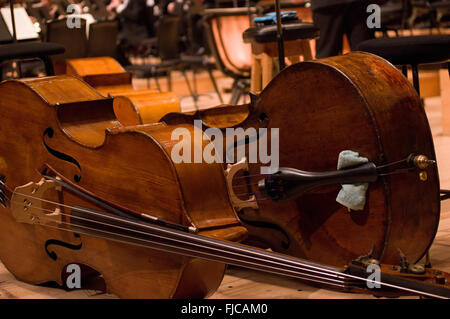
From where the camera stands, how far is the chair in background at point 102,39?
5.40 m

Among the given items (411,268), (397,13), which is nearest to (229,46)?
(397,13)

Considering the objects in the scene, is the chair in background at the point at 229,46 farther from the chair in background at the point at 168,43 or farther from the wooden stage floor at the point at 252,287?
the wooden stage floor at the point at 252,287

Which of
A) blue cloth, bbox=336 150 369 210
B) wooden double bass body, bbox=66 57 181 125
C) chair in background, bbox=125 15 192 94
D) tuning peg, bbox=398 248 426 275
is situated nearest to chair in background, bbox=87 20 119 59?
chair in background, bbox=125 15 192 94

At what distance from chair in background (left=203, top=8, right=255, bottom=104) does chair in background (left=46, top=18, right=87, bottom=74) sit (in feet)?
2.99

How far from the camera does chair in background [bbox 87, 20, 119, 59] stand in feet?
17.7

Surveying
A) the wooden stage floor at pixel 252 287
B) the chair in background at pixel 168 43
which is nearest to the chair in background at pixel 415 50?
the wooden stage floor at pixel 252 287

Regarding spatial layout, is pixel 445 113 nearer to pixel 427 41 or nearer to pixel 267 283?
pixel 427 41

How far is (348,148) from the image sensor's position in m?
1.84

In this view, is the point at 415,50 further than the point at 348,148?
Yes

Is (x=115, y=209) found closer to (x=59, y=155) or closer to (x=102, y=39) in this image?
(x=59, y=155)

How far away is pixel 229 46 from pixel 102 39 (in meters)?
1.06

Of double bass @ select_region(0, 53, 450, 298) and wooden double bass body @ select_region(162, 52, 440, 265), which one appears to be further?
wooden double bass body @ select_region(162, 52, 440, 265)

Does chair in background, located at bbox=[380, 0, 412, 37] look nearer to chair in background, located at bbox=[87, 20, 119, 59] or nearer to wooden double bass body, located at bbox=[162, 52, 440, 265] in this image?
chair in background, located at bbox=[87, 20, 119, 59]

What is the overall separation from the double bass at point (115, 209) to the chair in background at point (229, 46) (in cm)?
292
